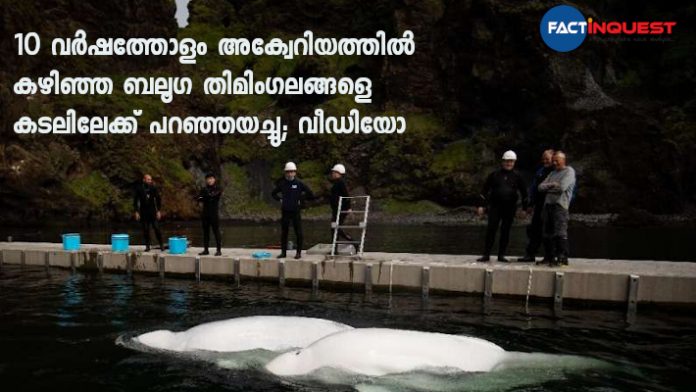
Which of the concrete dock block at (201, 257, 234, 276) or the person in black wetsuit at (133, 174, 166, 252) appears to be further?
the person in black wetsuit at (133, 174, 166, 252)

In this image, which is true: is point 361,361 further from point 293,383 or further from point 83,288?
point 83,288

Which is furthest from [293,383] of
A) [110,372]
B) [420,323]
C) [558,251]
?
[558,251]

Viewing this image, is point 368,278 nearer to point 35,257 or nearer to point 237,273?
point 237,273

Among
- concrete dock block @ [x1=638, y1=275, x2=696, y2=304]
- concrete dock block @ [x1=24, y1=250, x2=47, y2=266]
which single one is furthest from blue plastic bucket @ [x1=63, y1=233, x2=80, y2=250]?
concrete dock block @ [x1=638, y1=275, x2=696, y2=304]

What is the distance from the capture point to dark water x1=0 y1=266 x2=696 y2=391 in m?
7.71

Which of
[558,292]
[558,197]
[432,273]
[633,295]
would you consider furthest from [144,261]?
[633,295]

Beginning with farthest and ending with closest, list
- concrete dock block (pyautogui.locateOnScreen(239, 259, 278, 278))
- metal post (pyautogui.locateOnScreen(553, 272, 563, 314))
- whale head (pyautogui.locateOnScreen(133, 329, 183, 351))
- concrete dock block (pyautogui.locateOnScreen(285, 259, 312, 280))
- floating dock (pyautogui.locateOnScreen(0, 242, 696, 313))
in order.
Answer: concrete dock block (pyautogui.locateOnScreen(239, 259, 278, 278)), concrete dock block (pyautogui.locateOnScreen(285, 259, 312, 280)), metal post (pyautogui.locateOnScreen(553, 272, 563, 314)), floating dock (pyautogui.locateOnScreen(0, 242, 696, 313)), whale head (pyautogui.locateOnScreen(133, 329, 183, 351))

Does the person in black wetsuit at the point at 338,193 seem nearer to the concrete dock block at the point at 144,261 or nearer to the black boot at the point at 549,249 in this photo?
the black boot at the point at 549,249

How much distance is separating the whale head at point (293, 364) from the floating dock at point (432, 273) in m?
6.67

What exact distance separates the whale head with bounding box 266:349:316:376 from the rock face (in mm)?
46429

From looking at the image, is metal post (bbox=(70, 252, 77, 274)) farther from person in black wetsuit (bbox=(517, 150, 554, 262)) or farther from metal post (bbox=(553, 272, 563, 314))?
metal post (bbox=(553, 272, 563, 314))

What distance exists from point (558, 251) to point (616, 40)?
86.0 metres

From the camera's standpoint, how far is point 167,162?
64.9m

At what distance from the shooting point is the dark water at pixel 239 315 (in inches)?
304
